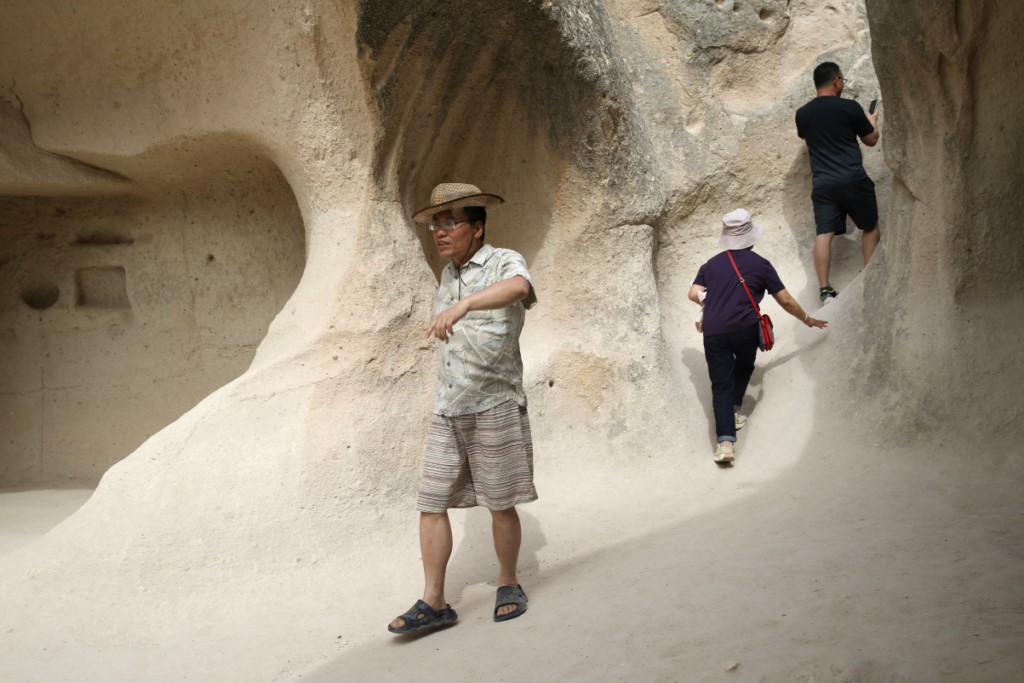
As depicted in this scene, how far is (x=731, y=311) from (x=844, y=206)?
3.51 ft

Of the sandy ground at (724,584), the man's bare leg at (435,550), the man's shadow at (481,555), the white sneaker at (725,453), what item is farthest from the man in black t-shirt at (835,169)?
the man's bare leg at (435,550)

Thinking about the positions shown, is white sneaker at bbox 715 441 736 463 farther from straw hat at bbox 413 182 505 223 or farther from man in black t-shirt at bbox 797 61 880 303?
straw hat at bbox 413 182 505 223

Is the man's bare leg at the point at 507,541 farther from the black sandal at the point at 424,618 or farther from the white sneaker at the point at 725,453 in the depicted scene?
the white sneaker at the point at 725,453

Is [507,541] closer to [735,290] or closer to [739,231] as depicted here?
[735,290]

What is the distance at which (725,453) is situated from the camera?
13.5 ft

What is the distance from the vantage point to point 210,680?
2.84m

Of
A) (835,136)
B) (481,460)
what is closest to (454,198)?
(481,460)

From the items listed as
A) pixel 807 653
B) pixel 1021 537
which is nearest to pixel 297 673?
pixel 807 653

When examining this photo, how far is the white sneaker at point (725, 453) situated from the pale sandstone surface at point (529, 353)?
0.26ft

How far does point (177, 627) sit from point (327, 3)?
2.25 meters

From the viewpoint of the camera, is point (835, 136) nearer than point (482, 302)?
No

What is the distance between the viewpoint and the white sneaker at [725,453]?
4113 millimetres

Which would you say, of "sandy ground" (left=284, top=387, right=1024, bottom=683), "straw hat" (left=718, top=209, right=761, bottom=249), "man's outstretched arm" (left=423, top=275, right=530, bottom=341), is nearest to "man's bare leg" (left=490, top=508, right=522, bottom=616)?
→ "sandy ground" (left=284, top=387, right=1024, bottom=683)

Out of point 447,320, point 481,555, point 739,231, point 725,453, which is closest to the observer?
point 447,320
